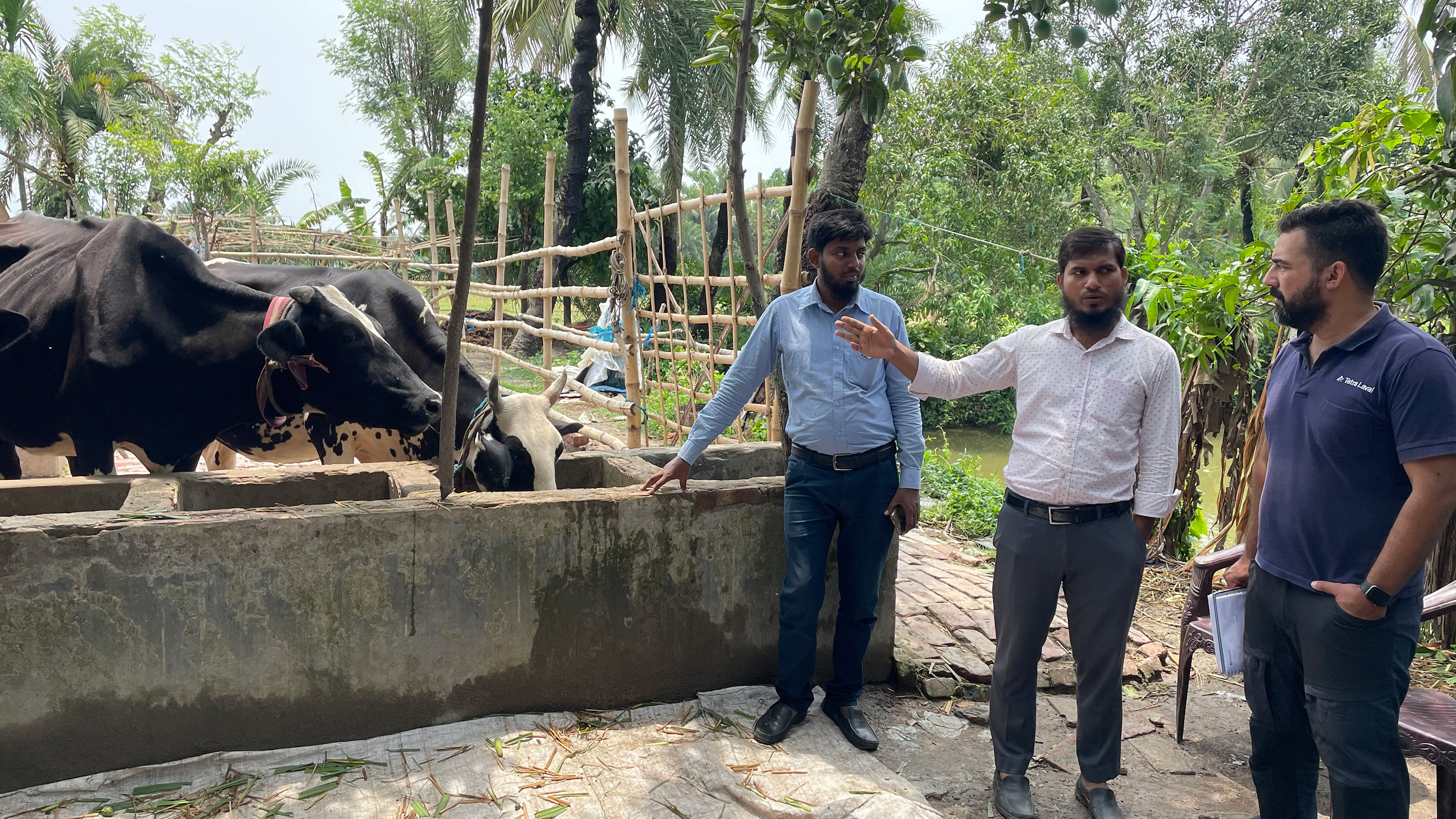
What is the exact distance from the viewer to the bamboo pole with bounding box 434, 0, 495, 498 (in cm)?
256

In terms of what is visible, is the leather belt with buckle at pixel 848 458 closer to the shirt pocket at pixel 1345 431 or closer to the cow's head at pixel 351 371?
the shirt pocket at pixel 1345 431

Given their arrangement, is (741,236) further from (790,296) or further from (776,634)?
(776,634)

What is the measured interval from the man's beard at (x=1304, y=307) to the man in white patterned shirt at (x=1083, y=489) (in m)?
0.35

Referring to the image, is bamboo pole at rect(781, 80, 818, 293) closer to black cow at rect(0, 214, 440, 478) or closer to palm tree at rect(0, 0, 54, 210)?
black cow at rect(0, 214, 440, 478)

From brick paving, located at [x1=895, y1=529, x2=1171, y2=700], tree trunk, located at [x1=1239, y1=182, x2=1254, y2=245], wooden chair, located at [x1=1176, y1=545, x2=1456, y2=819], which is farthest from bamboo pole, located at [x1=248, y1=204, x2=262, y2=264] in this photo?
tree trunk, located at [x1=1239, y1=182, x2=1254, y2=245]

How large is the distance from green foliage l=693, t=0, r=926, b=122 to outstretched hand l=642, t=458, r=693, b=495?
52.3 inches

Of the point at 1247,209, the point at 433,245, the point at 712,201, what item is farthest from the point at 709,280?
the point at 1247,209

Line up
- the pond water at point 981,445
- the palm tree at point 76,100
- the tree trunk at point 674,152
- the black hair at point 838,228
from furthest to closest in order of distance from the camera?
the palm tree at point 76,100, the tree trunk at point 674,152, the pond water at point 981,445, the black hair at point 838,228

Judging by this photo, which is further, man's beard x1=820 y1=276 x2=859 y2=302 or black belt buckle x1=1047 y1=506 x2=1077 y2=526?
man's beard x1=820 y1=276 x2=859 y2=302

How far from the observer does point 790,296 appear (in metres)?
3.25

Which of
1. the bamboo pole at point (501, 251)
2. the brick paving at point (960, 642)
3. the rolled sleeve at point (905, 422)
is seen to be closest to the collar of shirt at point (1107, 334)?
the rolled sleeve at point (905, 422)

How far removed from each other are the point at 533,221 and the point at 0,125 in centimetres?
1472

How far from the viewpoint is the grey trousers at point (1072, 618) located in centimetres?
271

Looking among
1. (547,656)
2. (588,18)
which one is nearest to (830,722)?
(547,656)
